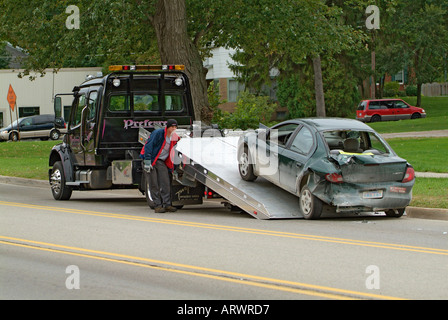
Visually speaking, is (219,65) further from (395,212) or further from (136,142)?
(395,212)

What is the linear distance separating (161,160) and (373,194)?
4097mm

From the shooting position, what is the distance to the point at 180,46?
2388cm

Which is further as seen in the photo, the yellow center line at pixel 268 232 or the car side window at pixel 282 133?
the car side window at pixel 282 133

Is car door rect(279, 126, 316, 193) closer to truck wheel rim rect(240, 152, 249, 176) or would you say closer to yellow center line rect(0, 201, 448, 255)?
truck wheel rim rect(240, 152, 249, 176)

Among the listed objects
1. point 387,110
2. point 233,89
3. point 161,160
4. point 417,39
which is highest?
point 417,39

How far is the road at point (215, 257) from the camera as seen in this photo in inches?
327

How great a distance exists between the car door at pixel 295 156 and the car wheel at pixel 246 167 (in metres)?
0.79

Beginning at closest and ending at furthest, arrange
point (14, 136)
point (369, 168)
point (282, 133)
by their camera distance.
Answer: point (369, 168), point (282, 133), point (14, 136)

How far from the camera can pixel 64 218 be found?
49.2 ft

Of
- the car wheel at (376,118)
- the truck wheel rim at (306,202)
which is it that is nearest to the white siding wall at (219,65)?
the car wheel at (376,118)

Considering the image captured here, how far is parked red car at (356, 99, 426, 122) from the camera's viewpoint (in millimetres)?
56594

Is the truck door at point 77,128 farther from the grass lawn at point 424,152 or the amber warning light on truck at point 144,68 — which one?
the grass lawn at point 424,152

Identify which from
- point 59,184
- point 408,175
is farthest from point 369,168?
point 59,184

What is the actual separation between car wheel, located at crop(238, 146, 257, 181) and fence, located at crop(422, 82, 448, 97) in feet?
248
